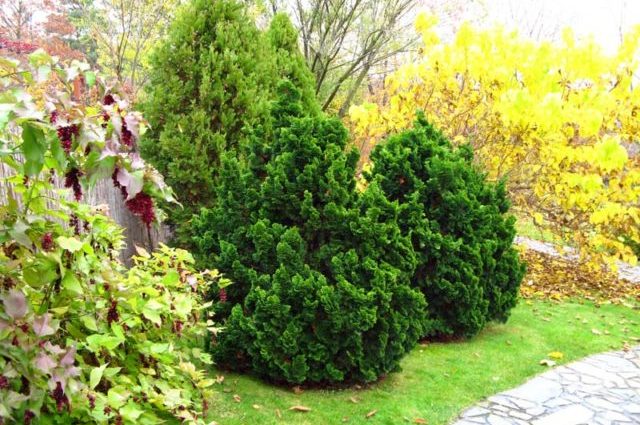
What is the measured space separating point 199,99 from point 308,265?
2503mm

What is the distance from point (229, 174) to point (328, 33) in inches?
245

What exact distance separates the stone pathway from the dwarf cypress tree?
3183 mm

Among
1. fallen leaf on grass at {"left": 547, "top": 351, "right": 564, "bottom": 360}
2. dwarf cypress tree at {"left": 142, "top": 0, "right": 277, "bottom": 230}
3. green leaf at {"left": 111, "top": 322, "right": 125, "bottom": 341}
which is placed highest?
dwarf cypress tree at {"left": 142, "top": 0, "right": 277, "bottom": 230}

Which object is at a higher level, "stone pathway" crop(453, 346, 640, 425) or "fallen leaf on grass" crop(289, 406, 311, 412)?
"fallen leaf on grass" crop(289, 406, 311, 412)

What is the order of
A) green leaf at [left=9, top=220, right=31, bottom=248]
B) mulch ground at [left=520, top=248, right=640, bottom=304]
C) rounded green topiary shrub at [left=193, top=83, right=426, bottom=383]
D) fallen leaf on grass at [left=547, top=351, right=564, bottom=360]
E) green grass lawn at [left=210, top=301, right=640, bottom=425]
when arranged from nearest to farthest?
green leaf at [left=9, top=220, right=31, bottom=248]
green grass lawn at [left=210, top=301, right=640, bottom=425]
rounded green topiary shrub at [left=193, top=83, right=426, bottom=383]
fallen leaf on grass at [left=547, top=351, right=564, bottom=360]
mulch ground at [left=520, top=248, right=640, bottom=304]

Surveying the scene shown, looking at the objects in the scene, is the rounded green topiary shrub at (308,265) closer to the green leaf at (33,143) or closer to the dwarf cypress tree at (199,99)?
the dwarf cypress tree at (199,99)

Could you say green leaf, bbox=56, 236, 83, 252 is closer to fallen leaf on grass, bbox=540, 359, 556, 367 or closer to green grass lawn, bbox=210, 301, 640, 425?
green grass lawn, bbox=210, 301, 640, 425

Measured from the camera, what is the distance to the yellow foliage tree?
644 centimetres

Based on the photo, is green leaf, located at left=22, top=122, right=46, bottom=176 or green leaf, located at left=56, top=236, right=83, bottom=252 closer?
green leaf, located at left=22, top=122, right=46, bottom=176

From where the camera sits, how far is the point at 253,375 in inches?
173

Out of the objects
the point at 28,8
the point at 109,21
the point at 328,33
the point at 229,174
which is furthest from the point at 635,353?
the point at 28,8

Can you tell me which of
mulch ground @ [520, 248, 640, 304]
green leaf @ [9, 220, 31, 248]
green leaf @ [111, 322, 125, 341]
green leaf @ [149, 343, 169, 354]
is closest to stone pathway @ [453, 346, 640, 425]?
green leaf @ [149, 343, 169, 354]

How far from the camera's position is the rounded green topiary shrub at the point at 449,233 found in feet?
17.9

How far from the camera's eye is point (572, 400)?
4.65 meters
